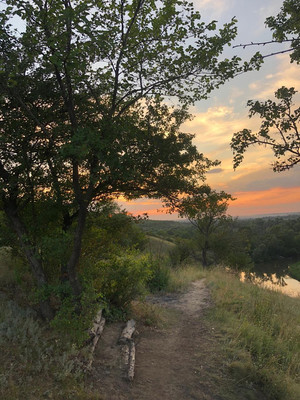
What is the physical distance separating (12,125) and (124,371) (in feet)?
19.1

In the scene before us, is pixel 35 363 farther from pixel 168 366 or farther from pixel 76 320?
pixel 168 366

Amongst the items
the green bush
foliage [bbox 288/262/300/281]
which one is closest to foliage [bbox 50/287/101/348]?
the green bush

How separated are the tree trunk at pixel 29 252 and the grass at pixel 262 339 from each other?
4415 millimetres

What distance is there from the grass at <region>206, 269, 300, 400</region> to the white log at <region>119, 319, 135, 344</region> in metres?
2.39

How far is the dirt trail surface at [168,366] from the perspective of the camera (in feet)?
17.7

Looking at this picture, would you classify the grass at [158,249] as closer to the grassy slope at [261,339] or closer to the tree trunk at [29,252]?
the grassy slope at [261,339]

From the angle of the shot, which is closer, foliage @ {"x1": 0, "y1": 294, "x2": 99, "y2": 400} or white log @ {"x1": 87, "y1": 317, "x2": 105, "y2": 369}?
foliage @ {"x1": 0, "y1": 294, "x2": 99, "y2": 400}

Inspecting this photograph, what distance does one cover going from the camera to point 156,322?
862 centimetres

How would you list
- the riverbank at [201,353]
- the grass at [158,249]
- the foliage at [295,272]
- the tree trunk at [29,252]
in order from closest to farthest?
the riverbank at [201,353], the tree trunk at [29,252], the grass at [158,249], the foliage at [295,272]

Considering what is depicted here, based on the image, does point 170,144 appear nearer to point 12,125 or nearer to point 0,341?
point 12,125

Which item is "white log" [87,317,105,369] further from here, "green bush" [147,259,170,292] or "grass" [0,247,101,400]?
"green bush" [147,259,170,292]

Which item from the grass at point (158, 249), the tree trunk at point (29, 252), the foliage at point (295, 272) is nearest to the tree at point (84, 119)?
the tree trunk at point (29, 252)

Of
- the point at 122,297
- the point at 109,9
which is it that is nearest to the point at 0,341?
the point at 122,297

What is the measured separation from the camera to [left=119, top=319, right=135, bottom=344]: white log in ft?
22.4
